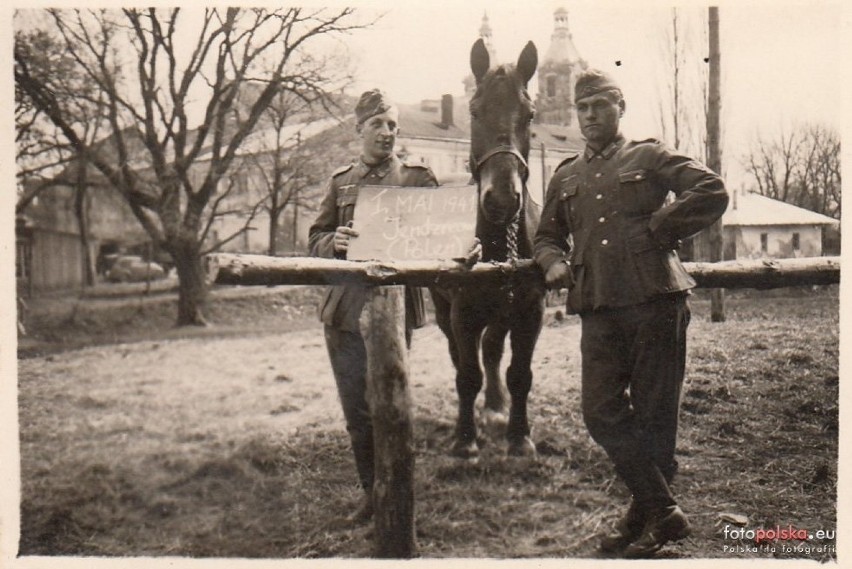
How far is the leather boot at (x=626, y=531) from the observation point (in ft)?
9.52

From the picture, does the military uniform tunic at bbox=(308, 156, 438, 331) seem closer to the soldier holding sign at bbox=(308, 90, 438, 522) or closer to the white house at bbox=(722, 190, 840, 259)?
the soldier holding sign at bbox=(308, 90, 438, 522)

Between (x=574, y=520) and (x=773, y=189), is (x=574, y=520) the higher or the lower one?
the lower one

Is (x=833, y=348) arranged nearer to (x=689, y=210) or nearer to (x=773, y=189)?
(x=773, y=189)

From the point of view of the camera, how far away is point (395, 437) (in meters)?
2.84

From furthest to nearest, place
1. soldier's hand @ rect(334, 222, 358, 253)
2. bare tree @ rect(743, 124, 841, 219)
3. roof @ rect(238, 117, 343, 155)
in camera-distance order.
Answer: roof @ rect(238, 117, 343, 155)
bare tree @ rect(743, 124, 841, 219)
soldier's hand @ rect(334, 222, 358, 253)

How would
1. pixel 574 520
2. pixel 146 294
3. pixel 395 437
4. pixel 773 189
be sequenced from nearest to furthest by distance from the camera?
1. pixel 395 437
2. pixel 574 520
3. pixel 773 189
4. pixel 146 294

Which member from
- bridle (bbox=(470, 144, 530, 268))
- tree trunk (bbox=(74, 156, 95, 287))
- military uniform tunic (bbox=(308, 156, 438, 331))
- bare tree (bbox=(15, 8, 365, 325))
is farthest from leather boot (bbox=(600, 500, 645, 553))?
tree trunk (bbox=(74, 156, 95, 287))

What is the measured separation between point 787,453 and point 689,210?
5.48ft

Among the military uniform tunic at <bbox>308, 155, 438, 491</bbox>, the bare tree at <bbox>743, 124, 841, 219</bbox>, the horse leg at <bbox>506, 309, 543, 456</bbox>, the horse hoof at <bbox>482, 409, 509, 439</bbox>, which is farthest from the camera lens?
the horse hoof at <bbox>482, 409, 509, 439</bbox>

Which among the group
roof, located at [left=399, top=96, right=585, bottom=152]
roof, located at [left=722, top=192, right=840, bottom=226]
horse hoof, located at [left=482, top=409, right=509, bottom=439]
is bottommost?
horse hoof, located at [left=482, top=409, right=509, bottom=439]

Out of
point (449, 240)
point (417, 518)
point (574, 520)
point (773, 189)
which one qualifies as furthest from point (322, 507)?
point (773, 189)

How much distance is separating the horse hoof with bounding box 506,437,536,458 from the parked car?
6.42 m

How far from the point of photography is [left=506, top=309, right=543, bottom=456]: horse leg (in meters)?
3.85

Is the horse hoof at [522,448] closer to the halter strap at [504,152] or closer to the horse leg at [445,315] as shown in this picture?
the horse leg at [445,315]
